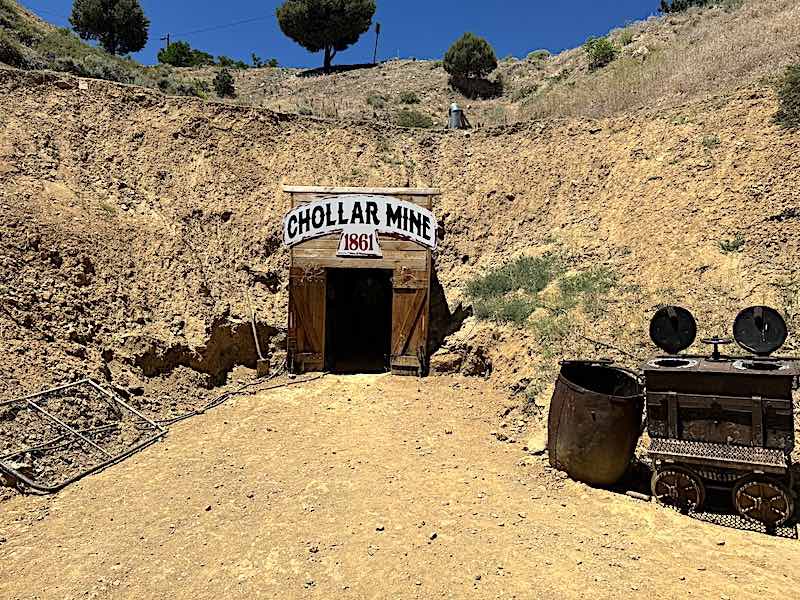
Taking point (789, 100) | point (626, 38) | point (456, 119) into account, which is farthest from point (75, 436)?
point (626, 38)

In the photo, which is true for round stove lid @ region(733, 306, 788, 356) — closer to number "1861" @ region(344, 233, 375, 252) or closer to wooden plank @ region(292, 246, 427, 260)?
wooden plank @ region(292, 246, 427, 260)

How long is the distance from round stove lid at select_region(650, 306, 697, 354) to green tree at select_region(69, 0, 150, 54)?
44.8 meters

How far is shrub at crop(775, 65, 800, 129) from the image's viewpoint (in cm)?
1218

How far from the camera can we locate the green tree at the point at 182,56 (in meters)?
44.0

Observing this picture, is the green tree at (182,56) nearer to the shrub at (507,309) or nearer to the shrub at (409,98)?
the shrub at (409,98)

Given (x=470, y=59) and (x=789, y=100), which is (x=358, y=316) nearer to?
(x=789, y=100)

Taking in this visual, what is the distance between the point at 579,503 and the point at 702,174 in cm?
963

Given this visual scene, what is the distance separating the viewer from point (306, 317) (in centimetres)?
1251

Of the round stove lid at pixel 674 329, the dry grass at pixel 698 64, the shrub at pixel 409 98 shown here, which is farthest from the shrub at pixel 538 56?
the round stove lid at pixel 674 329

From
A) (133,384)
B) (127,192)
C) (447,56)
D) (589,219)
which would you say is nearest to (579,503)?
(133,384)

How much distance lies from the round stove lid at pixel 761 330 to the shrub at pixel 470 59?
101 ft

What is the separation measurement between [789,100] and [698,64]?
570 centimetres

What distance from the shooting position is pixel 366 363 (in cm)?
1372

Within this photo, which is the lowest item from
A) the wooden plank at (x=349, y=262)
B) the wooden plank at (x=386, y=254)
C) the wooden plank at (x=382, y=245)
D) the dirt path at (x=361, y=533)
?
the dirt path at (x=361, y=533)
